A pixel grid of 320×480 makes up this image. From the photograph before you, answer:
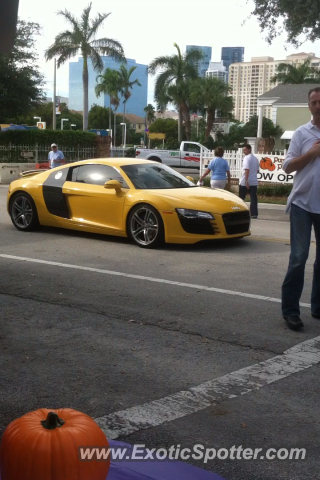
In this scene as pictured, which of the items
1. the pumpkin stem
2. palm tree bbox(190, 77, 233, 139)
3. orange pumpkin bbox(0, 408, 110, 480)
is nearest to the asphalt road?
orange pumpkin bbox(0, 408, 110, 480)

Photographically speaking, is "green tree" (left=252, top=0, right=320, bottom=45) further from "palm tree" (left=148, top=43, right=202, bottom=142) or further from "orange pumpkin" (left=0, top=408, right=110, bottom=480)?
"palm tree" (left=148, top=43, right=202, bottom=142)

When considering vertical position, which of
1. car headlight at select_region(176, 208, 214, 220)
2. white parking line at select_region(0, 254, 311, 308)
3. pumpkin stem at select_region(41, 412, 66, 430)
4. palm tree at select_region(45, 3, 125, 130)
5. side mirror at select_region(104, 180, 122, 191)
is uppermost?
palm tree at select_region(45, 3, 125, 130)

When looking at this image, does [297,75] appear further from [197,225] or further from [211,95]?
[197,225]

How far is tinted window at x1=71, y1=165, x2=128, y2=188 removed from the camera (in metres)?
11.0

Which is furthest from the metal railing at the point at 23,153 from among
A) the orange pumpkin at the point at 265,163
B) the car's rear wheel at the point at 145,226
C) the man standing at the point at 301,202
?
the man standing at the point at 301,202

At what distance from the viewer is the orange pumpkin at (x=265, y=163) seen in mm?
23141

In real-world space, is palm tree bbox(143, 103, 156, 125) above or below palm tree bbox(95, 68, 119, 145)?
below

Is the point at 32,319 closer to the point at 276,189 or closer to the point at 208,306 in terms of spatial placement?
the point at 208,306

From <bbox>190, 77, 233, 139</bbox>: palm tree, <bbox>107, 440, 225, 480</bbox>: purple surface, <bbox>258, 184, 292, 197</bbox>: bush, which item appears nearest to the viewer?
<bbox>107, 440, 225, 480</bbox>: purple surface

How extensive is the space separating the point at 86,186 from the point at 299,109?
48703 mm

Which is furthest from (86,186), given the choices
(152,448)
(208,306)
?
(152,448)

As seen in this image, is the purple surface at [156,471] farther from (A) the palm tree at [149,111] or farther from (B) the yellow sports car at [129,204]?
(A) the palm tree at [149,111]

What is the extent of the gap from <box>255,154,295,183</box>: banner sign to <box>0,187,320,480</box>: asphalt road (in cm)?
1320

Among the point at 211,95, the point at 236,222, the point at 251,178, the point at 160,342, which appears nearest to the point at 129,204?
the point at 236,222
